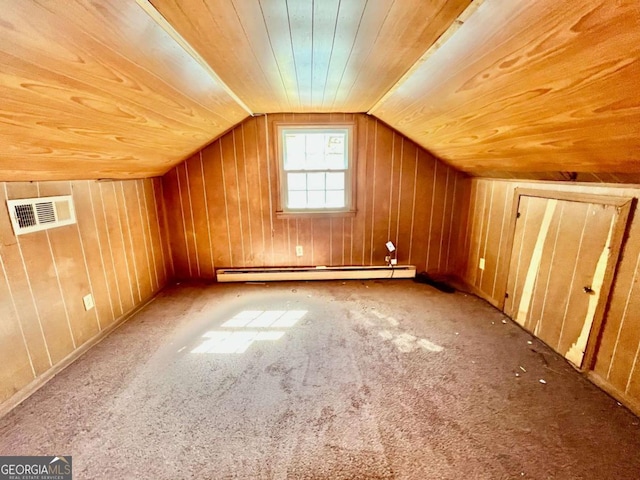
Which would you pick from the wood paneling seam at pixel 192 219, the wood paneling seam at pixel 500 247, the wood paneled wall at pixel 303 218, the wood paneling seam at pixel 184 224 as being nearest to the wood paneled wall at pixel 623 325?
the wood paneling seam at pixel 500 247

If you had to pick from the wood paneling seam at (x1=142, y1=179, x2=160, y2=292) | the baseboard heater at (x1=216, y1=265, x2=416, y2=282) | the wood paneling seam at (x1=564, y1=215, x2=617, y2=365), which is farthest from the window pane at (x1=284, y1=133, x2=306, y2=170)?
the wood paneling seam at (x1=564, y1=215, x2=617, y2=365)

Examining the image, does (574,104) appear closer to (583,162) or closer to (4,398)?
(583,162)

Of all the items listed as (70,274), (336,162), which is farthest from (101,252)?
(336,162)

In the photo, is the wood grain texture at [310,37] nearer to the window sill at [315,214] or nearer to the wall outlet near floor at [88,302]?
the window sill at [315,214]

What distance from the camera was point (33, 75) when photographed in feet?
3.14

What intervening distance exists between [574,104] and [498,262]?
6.27 ft

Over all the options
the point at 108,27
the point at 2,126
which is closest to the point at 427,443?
the point at 108,27

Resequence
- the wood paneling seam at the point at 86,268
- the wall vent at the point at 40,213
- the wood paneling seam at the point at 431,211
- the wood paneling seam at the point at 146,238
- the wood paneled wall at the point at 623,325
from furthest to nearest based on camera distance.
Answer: the wood paneling seam at the point at 431,211 < the wood paneling seam at the point at 146,238 < the wood paneling seam at the point at 86,268 < the wall vent at the point at 40,213 < the wood paneled wall at the point at 623,325

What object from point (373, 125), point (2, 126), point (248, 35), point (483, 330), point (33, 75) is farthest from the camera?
point (373, 125)

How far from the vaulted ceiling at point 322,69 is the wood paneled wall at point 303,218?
3.43ft

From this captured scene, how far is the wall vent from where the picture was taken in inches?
68.0

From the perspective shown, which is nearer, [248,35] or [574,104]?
[574,104]

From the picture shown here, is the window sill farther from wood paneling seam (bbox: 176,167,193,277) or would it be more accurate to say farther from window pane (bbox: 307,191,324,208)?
wood paneling seam (bbox: 176,167,193,277)

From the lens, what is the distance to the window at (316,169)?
3.30 meters
